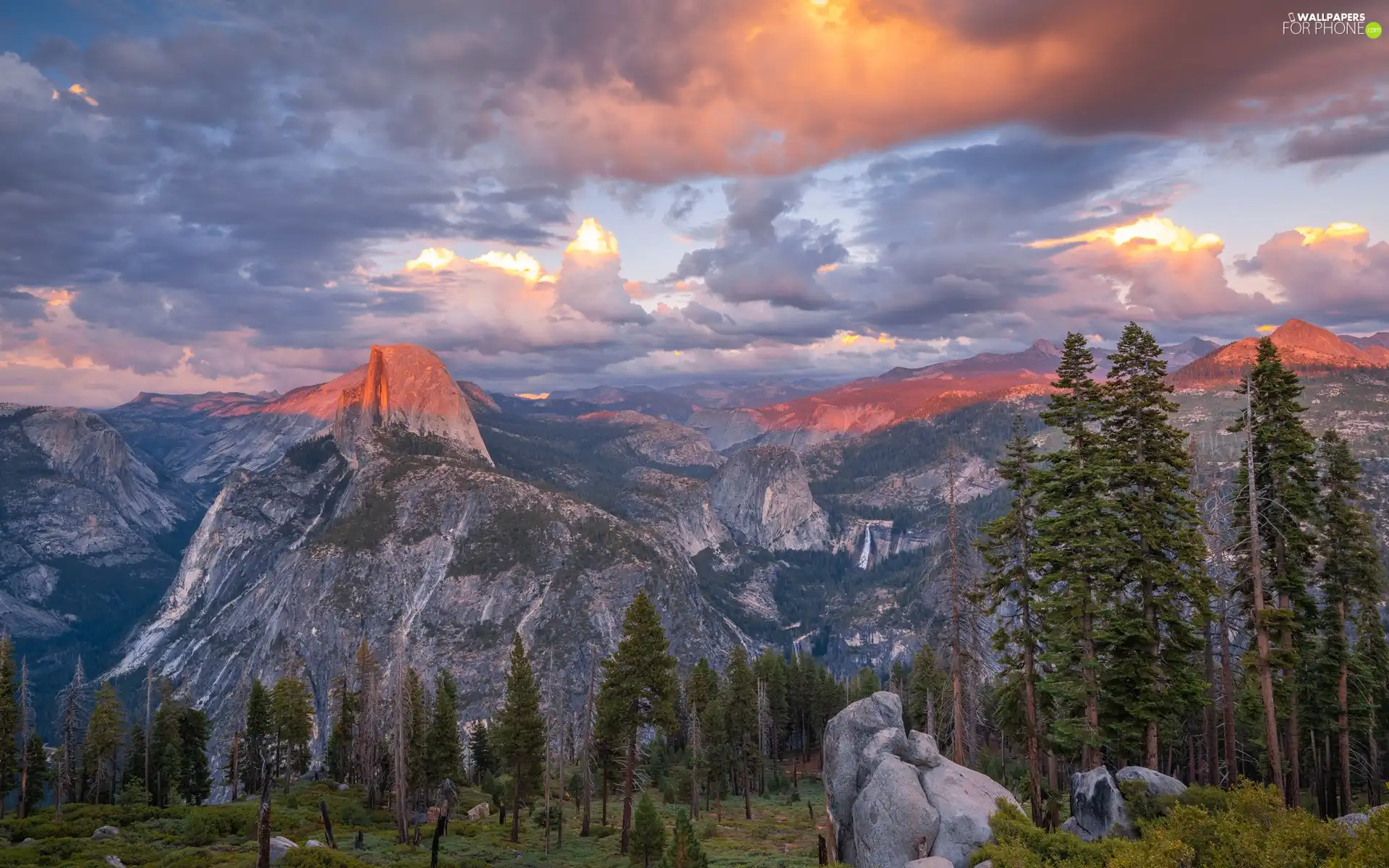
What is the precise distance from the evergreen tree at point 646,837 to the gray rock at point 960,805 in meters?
20.9

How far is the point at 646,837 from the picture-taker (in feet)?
146

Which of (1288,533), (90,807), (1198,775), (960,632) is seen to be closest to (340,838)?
(90,807)

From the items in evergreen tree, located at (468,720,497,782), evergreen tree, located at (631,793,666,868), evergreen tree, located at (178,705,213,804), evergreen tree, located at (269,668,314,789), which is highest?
evergreen tree, located at (631,793,666,868)

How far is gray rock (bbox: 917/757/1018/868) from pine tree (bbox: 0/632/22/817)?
86.1 meters

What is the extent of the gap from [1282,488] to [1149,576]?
719 cm

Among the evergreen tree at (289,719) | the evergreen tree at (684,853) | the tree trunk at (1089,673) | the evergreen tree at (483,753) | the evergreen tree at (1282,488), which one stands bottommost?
the evergreen tree at (483,753)

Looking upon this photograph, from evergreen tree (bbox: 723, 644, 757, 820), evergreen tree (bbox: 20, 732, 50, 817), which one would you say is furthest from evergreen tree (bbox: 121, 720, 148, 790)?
evergreen tree (bbox: 723, 644, 757, 820)

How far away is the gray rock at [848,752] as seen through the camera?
32.0 meters

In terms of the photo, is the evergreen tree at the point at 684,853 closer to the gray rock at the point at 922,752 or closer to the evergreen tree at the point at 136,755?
the gray rock at the point at 922,752

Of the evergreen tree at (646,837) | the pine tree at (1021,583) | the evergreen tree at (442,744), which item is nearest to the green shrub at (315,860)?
the evergreen tree at (646,837)

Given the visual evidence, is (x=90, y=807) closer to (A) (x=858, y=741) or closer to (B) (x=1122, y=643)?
(A) (x=858, y=741)

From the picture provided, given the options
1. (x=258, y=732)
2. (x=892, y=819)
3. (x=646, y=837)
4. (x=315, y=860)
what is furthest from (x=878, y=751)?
(x=258, y=732)

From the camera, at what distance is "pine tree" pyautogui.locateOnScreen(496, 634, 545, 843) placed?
201 ft

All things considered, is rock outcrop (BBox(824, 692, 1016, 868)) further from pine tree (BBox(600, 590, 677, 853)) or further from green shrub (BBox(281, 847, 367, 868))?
green shrub (BBox(281, 847, 367, 868))
